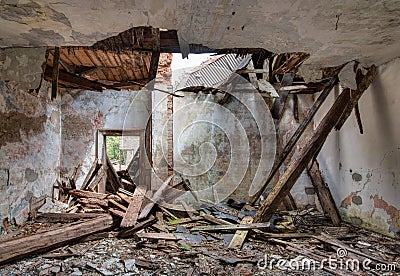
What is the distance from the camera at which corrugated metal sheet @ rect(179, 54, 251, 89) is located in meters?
6.33

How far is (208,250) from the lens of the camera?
129 inches

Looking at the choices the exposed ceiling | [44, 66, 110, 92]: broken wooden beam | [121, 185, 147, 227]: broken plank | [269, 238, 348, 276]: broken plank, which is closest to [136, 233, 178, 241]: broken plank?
[121, 185, 147, 227]: broken plank

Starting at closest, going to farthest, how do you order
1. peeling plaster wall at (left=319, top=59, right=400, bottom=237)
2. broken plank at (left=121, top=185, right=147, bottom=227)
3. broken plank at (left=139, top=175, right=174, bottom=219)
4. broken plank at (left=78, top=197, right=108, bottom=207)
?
peeling plaster wall at (left=319, top=59, right=400, bottom=237), broken plank at (left=121, top=185, right=147, bottom=227), broken plank at (left=139, top=175, right=174, bottom=219), broken plank at (left=78, top=197, right=108, bottom=207)

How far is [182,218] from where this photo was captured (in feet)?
15.4

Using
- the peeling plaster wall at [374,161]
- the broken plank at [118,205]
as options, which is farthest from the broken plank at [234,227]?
the peeling plaster wall at [374,161]

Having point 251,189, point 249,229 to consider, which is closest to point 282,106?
point 251,189

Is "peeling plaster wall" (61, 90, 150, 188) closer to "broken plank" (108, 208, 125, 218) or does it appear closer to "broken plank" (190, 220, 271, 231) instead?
"broken plank" (108, 208, 125, 218)

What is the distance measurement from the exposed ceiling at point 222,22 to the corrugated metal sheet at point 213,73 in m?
3.58

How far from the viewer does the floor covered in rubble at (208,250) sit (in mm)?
2727

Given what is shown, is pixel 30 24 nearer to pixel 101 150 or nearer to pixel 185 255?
pixel 185 255

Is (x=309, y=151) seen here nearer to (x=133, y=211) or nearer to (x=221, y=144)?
(x=133, y=211)

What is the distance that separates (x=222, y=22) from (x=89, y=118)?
515cm

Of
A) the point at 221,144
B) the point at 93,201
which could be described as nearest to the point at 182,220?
the point at 93,201

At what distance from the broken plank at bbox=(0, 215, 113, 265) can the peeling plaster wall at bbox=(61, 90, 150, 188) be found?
2.93m
